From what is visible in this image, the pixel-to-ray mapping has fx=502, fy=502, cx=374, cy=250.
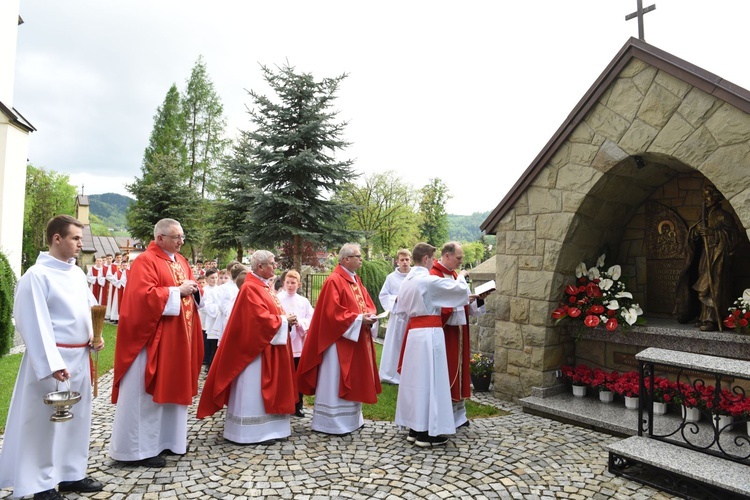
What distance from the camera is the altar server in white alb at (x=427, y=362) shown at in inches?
199

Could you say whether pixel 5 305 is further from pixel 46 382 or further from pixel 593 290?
pixel 593 290

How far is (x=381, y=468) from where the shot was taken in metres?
4.47

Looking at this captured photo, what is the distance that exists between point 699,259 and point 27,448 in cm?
688

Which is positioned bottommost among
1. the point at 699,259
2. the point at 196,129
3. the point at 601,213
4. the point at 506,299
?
the point at 506,299

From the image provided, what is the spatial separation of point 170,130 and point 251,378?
3006 cm

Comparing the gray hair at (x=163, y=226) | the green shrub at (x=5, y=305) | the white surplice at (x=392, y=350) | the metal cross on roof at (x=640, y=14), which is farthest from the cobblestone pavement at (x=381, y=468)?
the metal cross on roof at (x=640, y=14)

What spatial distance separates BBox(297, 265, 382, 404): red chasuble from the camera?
18.1ft

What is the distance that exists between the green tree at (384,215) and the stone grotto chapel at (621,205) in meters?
32.3

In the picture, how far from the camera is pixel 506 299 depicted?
686 centimetres

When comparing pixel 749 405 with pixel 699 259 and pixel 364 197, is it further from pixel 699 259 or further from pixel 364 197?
pixel 364 197

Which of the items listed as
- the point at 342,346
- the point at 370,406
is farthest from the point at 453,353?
the point at 370,406

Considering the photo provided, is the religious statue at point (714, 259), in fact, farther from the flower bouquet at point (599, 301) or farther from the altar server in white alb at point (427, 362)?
the altar server in white alb at point (427, 362)

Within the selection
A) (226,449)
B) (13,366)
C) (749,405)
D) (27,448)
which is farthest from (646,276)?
(13,366)

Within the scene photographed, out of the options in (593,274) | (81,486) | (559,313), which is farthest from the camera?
(593,274)
